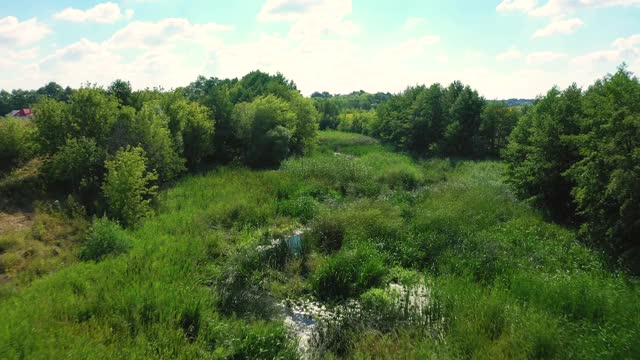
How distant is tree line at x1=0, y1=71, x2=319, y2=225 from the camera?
59.9 feet

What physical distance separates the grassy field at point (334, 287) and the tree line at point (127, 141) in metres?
1.97

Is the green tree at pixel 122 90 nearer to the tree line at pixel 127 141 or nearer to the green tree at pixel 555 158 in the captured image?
the tree line at pixel 127 141

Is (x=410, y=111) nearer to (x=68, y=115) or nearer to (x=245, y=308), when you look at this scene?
(x=68, y=115)

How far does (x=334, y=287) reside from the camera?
543 inches

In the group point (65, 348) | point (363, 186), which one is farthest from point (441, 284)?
point (363, 186)

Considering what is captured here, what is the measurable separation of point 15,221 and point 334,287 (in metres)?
13.9

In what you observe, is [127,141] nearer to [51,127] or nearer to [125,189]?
[51,127]

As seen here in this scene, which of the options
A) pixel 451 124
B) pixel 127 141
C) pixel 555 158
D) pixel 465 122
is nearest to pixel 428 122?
pixel 451 124

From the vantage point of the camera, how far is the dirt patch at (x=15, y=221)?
1672cm

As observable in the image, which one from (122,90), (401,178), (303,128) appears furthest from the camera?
(303,128)

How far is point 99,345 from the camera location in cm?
854

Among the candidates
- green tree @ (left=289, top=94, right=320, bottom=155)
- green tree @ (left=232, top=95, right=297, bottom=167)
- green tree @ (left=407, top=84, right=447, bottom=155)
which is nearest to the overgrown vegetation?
green tree @ (left=232, top=95, right=297, bottom=167)

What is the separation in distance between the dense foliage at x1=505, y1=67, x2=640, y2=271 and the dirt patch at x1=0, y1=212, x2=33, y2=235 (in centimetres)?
2208

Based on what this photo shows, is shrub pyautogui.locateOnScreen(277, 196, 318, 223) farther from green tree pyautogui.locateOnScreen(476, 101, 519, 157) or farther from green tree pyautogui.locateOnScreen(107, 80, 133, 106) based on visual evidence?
green tree pyautogui.locateOnScreen(476, 101, 519, 157)
